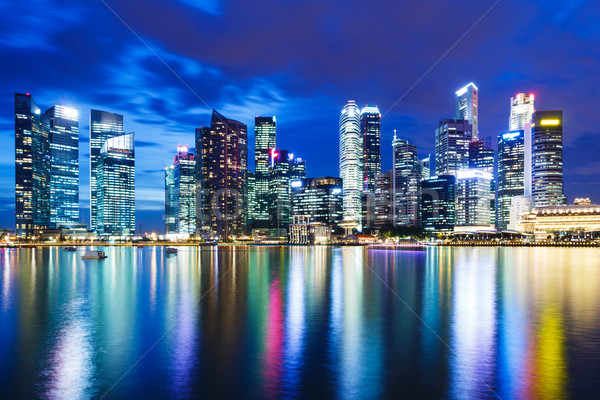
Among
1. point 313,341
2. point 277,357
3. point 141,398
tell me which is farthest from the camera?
point 313,341

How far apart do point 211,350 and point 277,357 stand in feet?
11.1

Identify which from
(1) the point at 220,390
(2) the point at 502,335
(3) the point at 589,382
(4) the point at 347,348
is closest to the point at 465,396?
(3) the point at 589,382

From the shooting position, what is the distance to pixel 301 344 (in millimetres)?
21719

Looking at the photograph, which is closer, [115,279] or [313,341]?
[313,341]

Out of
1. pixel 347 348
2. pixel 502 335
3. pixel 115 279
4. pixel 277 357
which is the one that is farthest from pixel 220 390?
pixel 115 279

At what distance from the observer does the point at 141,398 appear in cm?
1481

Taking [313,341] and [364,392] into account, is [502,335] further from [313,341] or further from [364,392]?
[364,392]

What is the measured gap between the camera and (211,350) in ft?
67.6

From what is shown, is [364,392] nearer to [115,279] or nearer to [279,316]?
[279,316]

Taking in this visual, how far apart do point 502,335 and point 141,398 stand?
18450 millimetres

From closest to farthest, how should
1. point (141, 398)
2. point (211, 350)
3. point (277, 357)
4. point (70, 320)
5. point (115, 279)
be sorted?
point (141, 398)
point (277, 357)
point (211, 350)
point (70, 320)
point (115, 279)

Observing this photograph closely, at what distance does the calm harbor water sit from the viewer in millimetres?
15781

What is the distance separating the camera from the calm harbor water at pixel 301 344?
51.8 feet

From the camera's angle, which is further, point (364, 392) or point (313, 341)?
point (313, 341)
